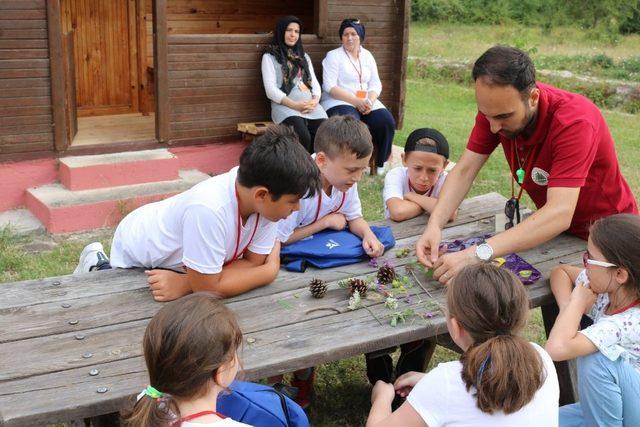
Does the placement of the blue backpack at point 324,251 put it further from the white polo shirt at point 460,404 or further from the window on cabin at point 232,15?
the window on cabin at point 232,15

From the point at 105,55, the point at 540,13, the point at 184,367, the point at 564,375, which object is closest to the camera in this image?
the point at 184,367

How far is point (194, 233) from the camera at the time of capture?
292 cm

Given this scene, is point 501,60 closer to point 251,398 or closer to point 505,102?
point 505,102

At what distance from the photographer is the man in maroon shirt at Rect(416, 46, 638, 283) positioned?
3295 mm

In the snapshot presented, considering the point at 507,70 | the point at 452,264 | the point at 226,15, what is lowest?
the point at 452,264

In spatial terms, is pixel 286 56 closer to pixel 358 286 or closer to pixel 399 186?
pixel 399 186

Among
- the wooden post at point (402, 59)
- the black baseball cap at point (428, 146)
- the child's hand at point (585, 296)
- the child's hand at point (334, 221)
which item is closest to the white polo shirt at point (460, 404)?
the child's hand at point (585, 296)

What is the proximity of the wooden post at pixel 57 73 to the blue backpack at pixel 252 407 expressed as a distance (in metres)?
5.12

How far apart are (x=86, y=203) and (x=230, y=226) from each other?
3824 mm

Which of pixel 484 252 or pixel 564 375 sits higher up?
pixel 484 252

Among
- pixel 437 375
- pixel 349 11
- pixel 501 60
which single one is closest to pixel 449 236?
pixel 501 60

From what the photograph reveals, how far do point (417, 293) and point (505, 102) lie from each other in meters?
0.89

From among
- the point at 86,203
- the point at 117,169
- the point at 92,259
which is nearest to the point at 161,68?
the point at 117,169

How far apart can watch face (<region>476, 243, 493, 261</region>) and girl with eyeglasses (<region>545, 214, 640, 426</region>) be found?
0.51m
